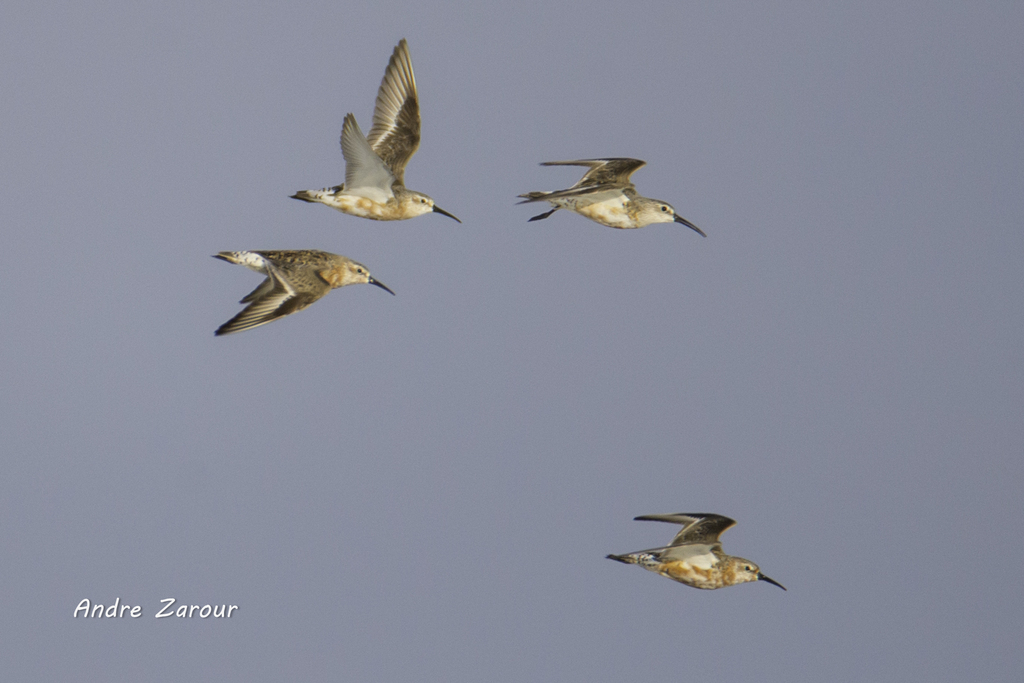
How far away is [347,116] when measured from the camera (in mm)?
15562

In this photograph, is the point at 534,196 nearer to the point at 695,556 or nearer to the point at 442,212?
the point at 442,212

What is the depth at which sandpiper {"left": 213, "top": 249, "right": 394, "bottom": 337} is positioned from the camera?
1390 cm

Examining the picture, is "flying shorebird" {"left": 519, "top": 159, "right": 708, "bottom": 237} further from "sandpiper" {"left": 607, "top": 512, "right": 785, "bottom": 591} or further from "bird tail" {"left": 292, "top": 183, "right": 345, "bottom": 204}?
"sandpiper" {"left": 607, "top": 512, "right": 785, "bottom": 591}

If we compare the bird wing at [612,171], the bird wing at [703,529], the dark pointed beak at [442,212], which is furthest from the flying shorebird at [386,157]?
the bird wing at [703,529]

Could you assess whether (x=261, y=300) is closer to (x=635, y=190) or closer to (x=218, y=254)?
(x=218, y=254)

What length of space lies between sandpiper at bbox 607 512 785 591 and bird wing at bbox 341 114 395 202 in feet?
19.8

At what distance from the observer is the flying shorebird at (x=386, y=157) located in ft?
53.4

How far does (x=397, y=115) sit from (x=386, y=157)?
0.97 m

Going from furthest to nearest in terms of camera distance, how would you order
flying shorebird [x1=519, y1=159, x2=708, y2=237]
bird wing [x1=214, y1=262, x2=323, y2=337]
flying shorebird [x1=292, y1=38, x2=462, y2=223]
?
flying shorebird [x1=519, y1=159, x2=708, y2=237], flying shorebird [x1=292, y1=38, x2=462, y2=223], bird wing [x1=214, y1=262, x2=323, y2=337]

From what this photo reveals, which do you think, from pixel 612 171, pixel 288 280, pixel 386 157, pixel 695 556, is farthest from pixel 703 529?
pixel 386 157

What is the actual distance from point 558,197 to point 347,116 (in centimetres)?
325

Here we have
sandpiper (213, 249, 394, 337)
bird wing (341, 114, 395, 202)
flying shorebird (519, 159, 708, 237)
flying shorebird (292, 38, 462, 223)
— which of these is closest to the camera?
sandpiper (213, 249, 394, 337)

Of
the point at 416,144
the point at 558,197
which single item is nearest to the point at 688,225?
the point at 558,197

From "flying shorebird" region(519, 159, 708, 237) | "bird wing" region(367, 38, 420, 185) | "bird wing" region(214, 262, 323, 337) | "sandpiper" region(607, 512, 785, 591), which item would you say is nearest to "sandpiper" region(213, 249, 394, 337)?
"bird wing" region(214, 262, 323, 337)
